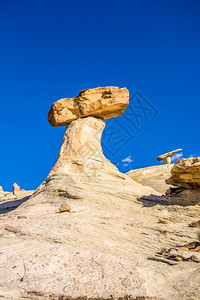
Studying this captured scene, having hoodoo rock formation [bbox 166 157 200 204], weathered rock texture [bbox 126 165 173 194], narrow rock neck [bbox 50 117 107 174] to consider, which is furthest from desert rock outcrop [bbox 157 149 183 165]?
hoodoo rock formation [bbox 166 157 200 204]

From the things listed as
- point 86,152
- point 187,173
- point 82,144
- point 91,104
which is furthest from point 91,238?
point 91,104

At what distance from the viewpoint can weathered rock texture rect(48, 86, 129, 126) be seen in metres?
17.0

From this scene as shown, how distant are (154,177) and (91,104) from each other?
39.5 ft

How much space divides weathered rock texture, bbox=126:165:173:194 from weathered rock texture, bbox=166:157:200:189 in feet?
30.1

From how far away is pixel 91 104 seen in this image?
17016mm

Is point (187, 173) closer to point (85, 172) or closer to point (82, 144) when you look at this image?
point (85, 172)

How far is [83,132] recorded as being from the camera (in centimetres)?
1595

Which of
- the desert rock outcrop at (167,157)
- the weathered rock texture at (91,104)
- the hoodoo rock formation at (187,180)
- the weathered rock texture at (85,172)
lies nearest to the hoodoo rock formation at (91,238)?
the weathered rock texture at (85,172)

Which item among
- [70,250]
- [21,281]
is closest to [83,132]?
[70,250]

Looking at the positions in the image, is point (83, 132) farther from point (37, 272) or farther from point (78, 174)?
point (37, 272)

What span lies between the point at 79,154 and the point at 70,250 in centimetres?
960

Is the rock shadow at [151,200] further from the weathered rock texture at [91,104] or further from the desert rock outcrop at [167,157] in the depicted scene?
the desert rock outcrop at [167,157]

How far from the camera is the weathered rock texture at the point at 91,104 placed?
17.0 metres

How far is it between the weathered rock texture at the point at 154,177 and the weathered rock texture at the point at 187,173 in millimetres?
9168
